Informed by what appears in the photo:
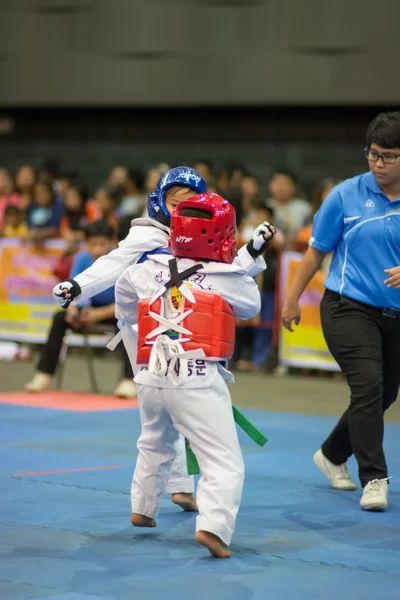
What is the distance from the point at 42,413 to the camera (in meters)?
9.19

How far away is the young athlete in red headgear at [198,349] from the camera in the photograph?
458 centimetres

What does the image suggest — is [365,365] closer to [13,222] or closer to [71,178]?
[13,222]

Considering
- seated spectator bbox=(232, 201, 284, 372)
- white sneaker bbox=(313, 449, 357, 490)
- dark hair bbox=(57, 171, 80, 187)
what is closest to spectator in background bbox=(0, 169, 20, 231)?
dark hair bbox=(57, 171, 80, 187)

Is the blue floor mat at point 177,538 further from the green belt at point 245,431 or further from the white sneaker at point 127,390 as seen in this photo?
the white sneaker at point 127,390

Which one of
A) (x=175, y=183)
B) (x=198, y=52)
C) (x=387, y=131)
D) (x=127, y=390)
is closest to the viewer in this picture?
(x=175, y=183)

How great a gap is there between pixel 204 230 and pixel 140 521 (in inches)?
53.1

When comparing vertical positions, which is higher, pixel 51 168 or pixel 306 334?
pixel 51 168

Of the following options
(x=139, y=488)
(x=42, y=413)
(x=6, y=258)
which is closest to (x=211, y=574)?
(x=139, y=488)

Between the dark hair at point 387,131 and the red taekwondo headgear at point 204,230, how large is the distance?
1315 millimetres

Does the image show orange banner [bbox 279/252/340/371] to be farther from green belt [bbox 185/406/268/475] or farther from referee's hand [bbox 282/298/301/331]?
green belt [bbox 185/406/268/475]

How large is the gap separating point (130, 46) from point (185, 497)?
1209 cm

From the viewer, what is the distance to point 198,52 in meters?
16.1

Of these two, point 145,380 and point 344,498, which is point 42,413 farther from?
point 145,380

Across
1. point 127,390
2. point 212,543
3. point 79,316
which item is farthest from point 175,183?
point 79,316
